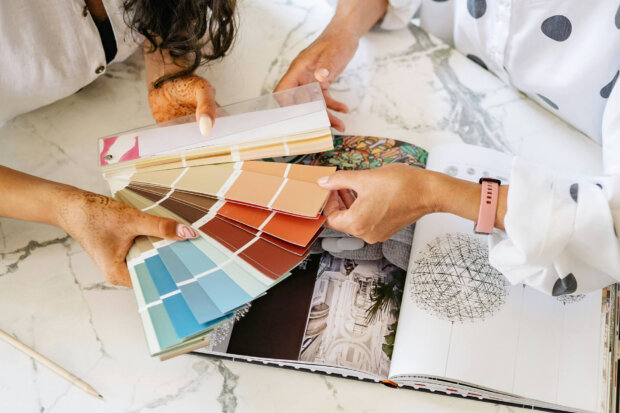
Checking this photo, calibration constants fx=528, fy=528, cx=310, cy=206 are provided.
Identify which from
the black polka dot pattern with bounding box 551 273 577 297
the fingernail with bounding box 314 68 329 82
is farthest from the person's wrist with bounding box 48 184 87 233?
the black polka dot pattern with bounding box 551 273 577 297

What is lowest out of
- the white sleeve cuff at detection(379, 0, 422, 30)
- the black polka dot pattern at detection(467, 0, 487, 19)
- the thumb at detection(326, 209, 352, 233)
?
the thumb at detection(326, 209, 352, 233)

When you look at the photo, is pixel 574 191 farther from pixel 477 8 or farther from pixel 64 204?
pixel 64 204

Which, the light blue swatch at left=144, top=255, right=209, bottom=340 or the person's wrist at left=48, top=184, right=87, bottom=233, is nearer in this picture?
the light blue swatch at left=144, top=255, right=209, bottom=340

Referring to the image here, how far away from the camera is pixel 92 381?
2.64ft

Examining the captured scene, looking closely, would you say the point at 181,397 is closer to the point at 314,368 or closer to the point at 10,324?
the point at 314,368

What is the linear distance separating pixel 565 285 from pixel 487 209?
6.3 inches

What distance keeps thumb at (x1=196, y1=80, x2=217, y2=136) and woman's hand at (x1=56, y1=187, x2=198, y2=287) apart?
0.19 m

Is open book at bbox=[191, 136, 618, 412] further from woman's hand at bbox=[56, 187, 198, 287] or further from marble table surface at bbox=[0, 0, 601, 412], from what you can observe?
woman's hand at bbox=[56, 187, 198, 287]

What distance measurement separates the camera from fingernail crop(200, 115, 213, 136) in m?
0.91

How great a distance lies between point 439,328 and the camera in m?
0.79

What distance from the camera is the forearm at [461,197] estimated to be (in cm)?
83

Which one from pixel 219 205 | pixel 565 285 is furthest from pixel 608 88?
pixel 219 205

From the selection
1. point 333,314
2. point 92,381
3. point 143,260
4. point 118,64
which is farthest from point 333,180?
point 118,64

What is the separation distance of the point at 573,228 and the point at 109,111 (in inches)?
35.7
